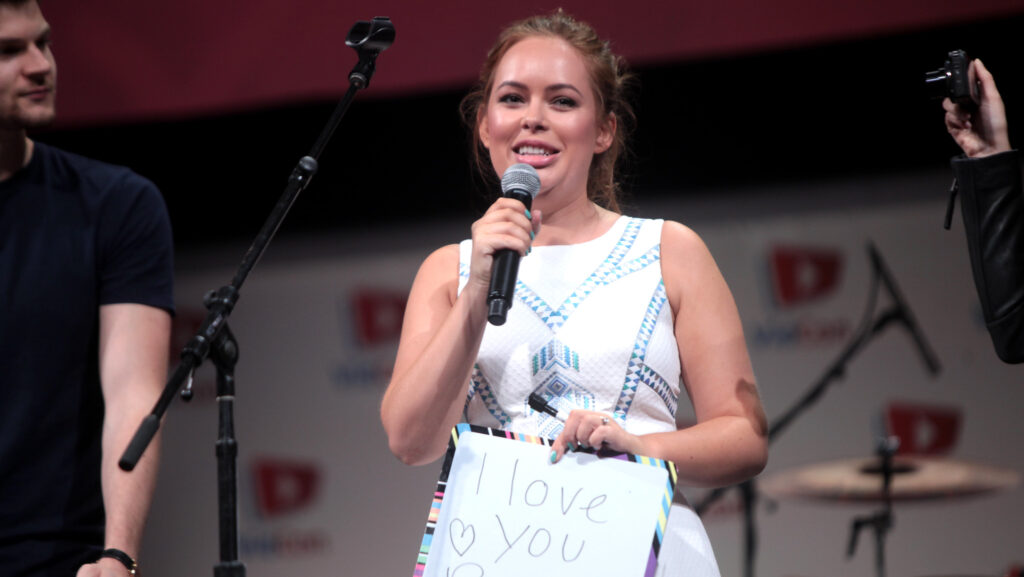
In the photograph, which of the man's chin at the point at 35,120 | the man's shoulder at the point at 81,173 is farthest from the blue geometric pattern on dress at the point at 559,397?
the man's chin at the point at 35,120

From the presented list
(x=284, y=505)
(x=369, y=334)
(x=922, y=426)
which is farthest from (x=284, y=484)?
(x=922, y=426)

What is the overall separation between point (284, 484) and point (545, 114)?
299cm

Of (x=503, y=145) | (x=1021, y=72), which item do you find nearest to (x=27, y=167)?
(x=503, y=145)

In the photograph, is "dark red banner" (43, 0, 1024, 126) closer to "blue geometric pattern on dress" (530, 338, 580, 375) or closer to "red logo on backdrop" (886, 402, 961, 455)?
"red logo on backdrop" (886, 402, 961, 455)

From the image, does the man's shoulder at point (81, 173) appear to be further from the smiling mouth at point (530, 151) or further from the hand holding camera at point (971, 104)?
the hand holding camera at point (971, 104)

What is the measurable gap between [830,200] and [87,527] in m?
2.93

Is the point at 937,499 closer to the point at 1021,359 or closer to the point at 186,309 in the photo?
the point at 1021,359

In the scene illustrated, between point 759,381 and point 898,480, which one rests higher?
point 759,381

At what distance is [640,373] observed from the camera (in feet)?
5.14

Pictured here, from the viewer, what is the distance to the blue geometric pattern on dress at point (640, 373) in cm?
155

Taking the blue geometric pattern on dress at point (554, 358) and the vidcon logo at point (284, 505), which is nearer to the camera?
the blue geometric pattern on dress at point (554, 358)

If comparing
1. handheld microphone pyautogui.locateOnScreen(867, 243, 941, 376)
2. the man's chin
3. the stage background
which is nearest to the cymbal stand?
the stage background

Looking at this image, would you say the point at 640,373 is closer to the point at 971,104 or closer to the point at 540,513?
the point at 540,513

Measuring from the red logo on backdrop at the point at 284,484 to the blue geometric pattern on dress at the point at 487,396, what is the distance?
279 cm
